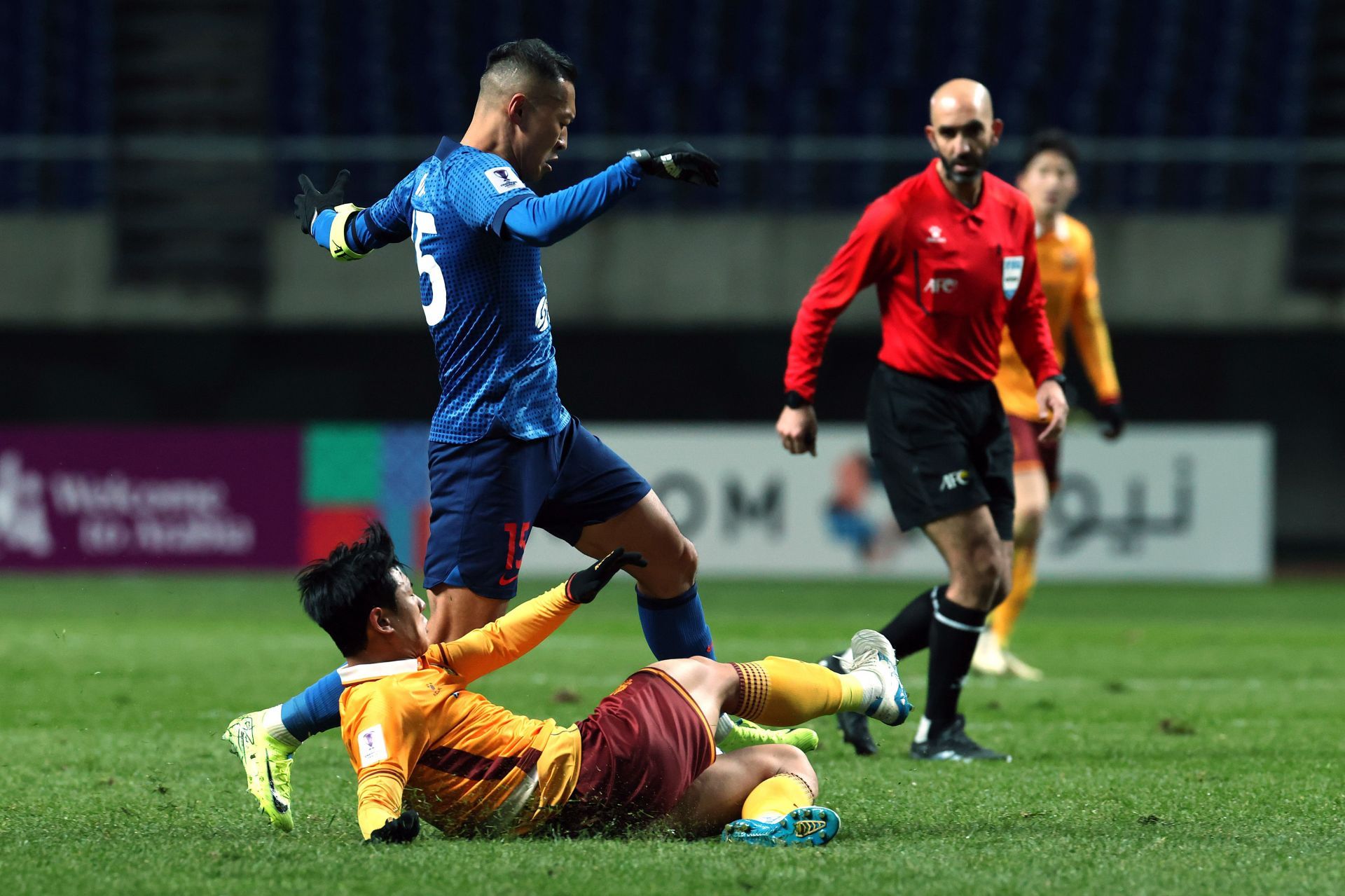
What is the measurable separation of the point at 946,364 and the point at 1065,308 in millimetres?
2659

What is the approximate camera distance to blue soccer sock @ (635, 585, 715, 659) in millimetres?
4863

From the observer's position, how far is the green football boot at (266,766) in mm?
3977

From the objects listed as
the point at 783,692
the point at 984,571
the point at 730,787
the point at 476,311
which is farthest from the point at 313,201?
the point at 984,571

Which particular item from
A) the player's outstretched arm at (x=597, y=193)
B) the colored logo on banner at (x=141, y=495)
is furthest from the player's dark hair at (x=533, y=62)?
the colored logo on banner at (x=141, y=495)

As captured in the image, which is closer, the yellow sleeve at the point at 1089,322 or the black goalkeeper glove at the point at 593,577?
the black goalkeeper glove at the point at 593,577

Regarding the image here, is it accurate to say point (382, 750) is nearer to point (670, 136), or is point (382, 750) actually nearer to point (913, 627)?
point (913, 627)

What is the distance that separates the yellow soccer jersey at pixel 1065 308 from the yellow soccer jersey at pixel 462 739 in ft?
14.2

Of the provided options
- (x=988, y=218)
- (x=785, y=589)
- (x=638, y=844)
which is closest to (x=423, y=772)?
(x=638, y=844)

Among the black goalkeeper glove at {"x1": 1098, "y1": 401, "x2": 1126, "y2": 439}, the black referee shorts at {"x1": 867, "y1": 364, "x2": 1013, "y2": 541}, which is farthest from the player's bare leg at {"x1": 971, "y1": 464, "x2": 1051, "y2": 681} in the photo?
the black referee shorts at {"x1": 867, "y1": 364, "x2": 1013, "y2": 541}

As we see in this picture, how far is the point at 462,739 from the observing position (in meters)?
3.79

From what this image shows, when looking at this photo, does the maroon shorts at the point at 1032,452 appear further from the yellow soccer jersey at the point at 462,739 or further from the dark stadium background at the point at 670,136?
A: the dark stadium background at the point at 670,136

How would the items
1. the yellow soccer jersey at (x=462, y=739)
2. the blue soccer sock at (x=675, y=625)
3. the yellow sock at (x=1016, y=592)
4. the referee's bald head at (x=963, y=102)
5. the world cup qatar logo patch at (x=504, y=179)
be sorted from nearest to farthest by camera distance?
1. the yellow soccer jersey at (x=462, y=739)
2. the world cup qatar logo patch at (x=504, y=179)
3. the blue soccer sock at (x=675, y=625)
4. the referee's bald head at (x=963, y=102)
5. the yellow sock at (x=1016, y=592)

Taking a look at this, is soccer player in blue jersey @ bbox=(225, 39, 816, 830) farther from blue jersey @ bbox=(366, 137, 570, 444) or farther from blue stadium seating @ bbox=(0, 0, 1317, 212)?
blue stadium seating @ bbox=(0, 0, 1317, 212)

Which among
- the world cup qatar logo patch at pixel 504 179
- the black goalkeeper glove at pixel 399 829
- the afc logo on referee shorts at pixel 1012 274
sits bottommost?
the black goalkeeper glove at pixel 399 829
